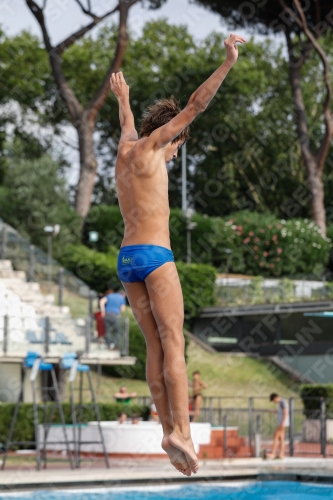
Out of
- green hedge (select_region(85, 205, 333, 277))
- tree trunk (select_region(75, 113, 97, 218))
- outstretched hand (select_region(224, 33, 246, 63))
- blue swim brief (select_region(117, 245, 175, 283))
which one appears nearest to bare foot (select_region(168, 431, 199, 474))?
blue swim brief (select_region(117, 245, 175, 283))

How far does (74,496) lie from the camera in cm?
1350

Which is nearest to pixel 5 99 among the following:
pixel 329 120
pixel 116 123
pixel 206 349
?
pixel 116 123

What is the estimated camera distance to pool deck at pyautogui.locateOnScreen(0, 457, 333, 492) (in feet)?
45.5

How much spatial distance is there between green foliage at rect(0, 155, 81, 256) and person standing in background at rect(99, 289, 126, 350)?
11352 millimetres

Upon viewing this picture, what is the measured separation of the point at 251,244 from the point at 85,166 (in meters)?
7.84

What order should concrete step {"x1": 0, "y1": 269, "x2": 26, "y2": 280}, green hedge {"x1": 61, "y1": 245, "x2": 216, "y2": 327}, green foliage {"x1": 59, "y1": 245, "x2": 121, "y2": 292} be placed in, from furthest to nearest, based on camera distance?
green hedge {"x1": 61, "y1": 245, "x2": 216, "y2": 327}
green foliage {"x1": 59, "y1": 245, "x2": 121, "y2": 292}
concrete step {"x1": 0, "y1": 269, "x2": 26, "y2": 280}

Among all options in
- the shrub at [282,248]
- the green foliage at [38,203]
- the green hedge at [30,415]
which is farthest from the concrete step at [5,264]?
the shrub at [282,248]

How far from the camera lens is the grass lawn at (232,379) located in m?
26.7

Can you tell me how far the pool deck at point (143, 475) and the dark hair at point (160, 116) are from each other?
1020 cm

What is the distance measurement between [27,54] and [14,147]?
20.9 feet

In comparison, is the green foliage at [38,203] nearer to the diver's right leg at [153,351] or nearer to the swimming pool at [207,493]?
the swimming pool at [207,493]

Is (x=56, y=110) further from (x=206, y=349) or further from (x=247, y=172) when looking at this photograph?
(x=206, y=349)

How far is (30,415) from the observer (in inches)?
805

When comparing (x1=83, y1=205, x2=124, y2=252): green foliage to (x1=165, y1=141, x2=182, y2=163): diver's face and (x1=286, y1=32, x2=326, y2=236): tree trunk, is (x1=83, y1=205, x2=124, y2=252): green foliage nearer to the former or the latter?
(x1=286, y1=32, x2=326, y2=236): tree trunk
